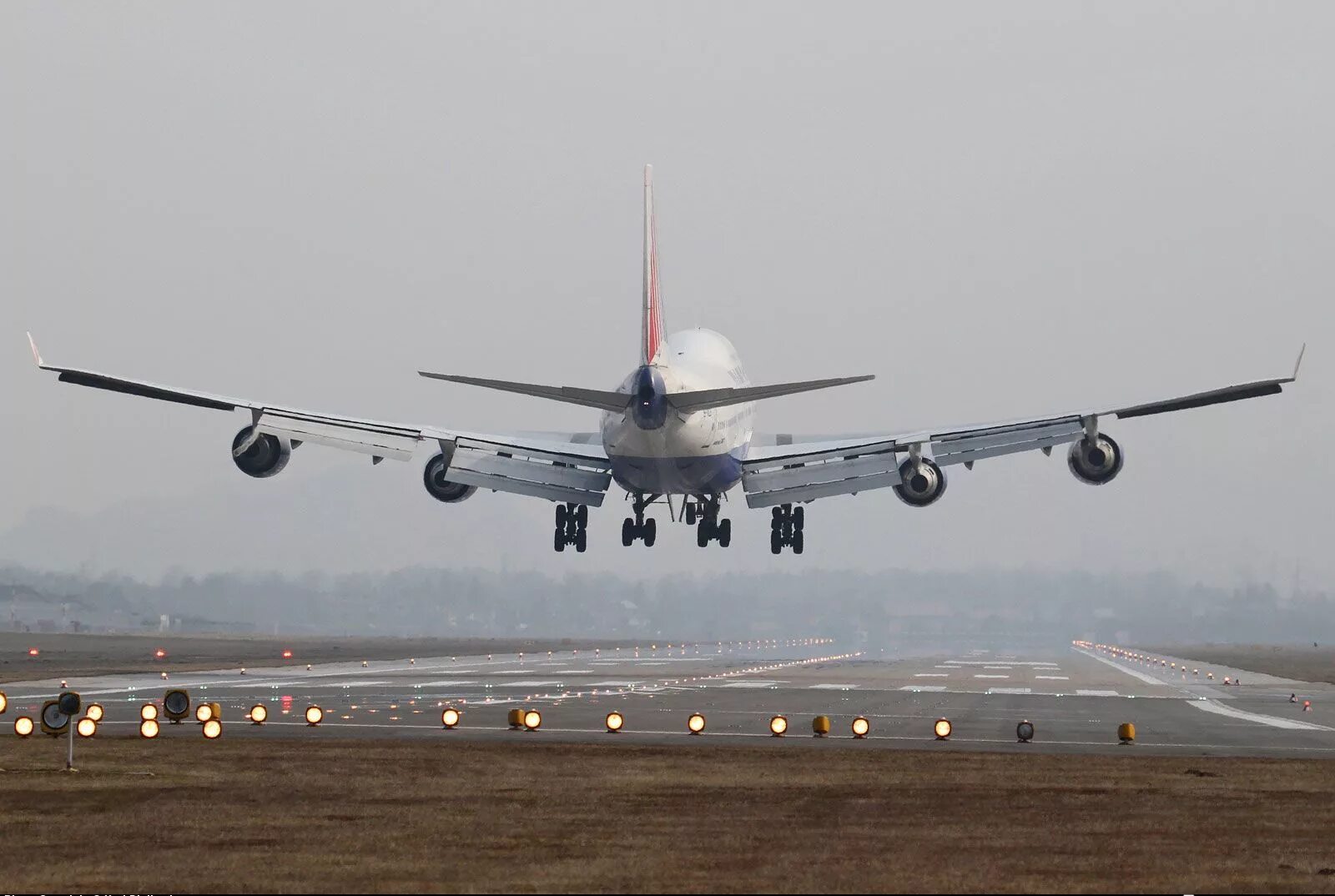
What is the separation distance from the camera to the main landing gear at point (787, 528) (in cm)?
7056

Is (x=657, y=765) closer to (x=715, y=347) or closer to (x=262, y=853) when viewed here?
(x=262, y=853)

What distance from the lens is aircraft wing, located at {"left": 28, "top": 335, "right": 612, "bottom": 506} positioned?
54.6m

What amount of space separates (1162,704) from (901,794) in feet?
113

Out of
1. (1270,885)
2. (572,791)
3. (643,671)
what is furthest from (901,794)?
(643,671)

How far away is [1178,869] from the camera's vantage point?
64.4ft

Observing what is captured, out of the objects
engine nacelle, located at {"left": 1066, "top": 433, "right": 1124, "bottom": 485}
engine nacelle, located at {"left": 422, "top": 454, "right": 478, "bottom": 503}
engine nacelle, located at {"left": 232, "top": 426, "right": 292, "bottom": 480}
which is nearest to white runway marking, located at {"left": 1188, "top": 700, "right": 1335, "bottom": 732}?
engine nacelle, located at {"left": 1066, "top": 433, "right": 1124, "bottom": 485}

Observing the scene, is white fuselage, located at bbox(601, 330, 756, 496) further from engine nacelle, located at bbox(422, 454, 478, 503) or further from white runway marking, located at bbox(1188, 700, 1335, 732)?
white runway marking, located at bbox(1188, 700, 1335, 732)

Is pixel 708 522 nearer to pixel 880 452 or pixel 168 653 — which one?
pixel 880 452

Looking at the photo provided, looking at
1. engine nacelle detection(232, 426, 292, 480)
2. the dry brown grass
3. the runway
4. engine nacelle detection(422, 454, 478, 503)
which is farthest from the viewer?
engine nacelle detection(422, 454, 478, 503)

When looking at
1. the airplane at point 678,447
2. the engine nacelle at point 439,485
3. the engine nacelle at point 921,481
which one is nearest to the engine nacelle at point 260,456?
the airplane at point 678,447

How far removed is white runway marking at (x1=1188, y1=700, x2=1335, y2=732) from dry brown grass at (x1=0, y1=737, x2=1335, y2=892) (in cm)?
1325

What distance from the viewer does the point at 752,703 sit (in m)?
56.6

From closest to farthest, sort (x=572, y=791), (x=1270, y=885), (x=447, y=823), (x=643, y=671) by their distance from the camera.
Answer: (x=1270, y=885) → (x=447, y=823) → (x=572, y=791) → (x=643, y=671)

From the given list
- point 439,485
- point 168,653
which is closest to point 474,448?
point 439,485
